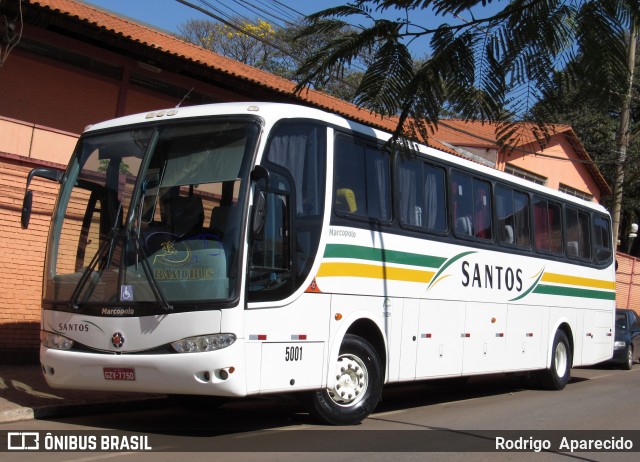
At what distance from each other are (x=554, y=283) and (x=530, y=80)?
828cm

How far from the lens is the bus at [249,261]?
7461 mm

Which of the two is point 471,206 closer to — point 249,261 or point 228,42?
point 249,261

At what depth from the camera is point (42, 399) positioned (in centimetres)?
916

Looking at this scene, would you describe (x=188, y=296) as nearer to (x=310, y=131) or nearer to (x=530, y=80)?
(x=310, y=131)

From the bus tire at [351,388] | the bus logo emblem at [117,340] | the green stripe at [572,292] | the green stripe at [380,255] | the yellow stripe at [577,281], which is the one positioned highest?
the yellow stripe at [577,281]

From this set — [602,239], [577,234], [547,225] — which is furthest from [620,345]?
[547,225]

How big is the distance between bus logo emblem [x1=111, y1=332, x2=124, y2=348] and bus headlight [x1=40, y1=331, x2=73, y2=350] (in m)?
0.61

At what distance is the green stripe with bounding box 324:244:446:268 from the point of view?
8562 mm

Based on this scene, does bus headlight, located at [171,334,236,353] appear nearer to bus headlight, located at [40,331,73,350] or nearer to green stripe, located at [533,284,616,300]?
bus headlight, located at [40,331,73,350]

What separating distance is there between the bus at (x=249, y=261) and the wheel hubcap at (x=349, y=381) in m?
0.02

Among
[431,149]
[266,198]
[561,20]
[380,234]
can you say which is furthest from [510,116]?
[431,149]

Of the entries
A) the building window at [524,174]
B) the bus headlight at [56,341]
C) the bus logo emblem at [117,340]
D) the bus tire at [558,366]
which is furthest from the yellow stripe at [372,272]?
the building window at [524,174]

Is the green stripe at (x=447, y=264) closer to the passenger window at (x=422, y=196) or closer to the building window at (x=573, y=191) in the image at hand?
the passenger window at (x=422, y=196)

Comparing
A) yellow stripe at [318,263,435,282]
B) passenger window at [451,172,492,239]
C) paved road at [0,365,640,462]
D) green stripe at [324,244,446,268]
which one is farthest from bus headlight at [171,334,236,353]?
passenger window at [451,172,492,239]
